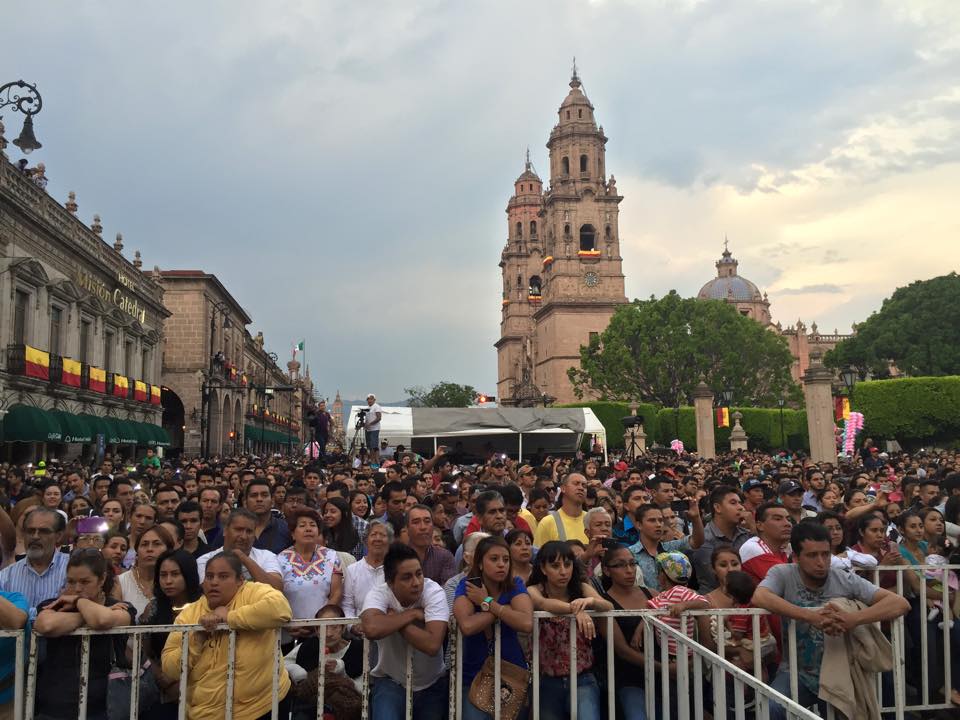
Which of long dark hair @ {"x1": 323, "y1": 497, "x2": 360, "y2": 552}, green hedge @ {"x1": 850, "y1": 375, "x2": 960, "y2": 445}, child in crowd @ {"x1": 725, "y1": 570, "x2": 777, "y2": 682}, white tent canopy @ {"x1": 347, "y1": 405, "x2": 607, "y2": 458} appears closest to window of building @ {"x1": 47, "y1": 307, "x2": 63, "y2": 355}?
white tent canopy @ {"x1": 347, "y1": 405, "x2": 607, "y2": 458}

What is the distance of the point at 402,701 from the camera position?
4480 millimetres

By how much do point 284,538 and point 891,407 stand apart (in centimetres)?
4318

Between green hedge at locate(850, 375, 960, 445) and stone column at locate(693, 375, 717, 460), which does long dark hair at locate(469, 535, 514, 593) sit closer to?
stone column at locate(693, 375, 717, 460)

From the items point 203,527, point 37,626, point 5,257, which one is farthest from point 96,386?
point 37,626

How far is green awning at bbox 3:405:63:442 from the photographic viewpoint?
72.1ft

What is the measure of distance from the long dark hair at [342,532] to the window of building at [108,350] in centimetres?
2894

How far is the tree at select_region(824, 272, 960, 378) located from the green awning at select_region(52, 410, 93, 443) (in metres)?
50.0

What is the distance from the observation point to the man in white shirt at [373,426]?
19.7 metres

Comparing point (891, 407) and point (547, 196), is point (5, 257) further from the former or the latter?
point (547, 196)

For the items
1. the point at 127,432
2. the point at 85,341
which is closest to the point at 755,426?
the point at 127,432

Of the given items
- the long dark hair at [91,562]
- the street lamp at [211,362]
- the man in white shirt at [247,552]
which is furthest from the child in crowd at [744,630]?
the street lamp at [211,362]

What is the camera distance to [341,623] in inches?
179

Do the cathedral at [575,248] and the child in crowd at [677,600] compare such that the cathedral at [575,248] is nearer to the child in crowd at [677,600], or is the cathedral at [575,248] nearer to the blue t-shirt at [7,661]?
the child in crowd at [677,600]

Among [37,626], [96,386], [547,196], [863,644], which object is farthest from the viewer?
[547,196]
